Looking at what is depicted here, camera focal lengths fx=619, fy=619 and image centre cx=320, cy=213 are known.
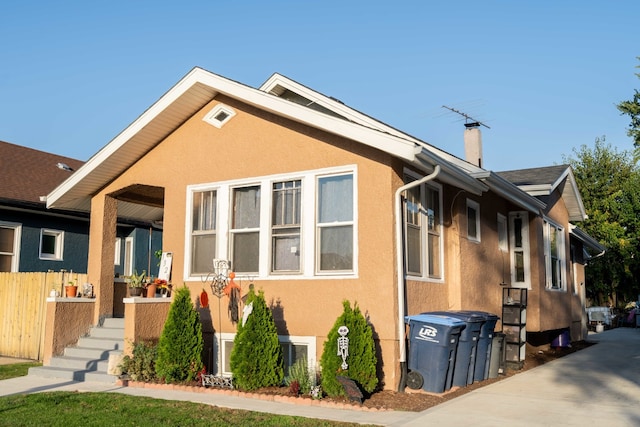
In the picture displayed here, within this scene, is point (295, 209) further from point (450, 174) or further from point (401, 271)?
point (450, 174)

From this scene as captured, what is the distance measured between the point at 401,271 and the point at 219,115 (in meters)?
4.64

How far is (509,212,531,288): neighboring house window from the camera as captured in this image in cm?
1465

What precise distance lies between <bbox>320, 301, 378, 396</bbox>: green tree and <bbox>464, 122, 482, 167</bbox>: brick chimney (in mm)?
9726

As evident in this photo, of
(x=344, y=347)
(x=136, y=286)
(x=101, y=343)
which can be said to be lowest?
(x=101, y=343)

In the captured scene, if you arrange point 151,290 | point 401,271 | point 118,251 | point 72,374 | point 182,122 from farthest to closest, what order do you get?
point 118,251 < point 182,122 < point 151,290 < point 72,374 < point 401,271

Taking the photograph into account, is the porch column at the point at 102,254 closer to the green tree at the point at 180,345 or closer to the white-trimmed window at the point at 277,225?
the white-trimmed window at the point at 277,225

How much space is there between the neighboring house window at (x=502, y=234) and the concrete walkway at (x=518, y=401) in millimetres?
3163

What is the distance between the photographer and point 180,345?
10016mm

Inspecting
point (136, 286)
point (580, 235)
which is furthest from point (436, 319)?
point (580, 235)

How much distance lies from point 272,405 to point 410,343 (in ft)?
7.45

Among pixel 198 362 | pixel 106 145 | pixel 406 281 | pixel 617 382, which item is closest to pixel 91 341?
pixel 198 362

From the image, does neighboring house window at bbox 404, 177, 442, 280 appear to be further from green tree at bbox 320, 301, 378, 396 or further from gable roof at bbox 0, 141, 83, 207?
gable roof at bbox 0, 141, 83, 207

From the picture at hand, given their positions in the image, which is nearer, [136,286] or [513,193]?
[136,286]

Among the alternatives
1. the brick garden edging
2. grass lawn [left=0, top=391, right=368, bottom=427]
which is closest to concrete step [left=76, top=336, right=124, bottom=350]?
the brick garden edging
